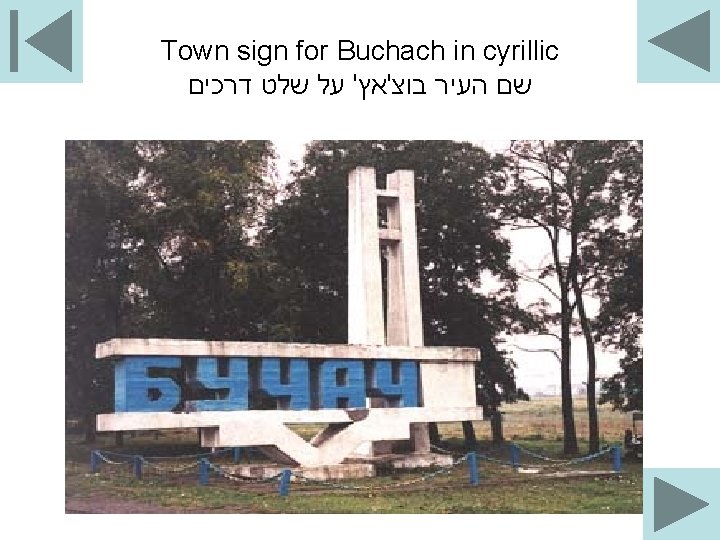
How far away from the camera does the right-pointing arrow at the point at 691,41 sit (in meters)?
12.5

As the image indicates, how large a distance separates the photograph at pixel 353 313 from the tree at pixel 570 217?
5 centimetres

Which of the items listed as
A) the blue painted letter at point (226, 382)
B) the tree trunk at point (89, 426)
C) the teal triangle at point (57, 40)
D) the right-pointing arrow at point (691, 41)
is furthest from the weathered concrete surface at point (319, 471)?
the right-pointing arrow at point (691, 41)

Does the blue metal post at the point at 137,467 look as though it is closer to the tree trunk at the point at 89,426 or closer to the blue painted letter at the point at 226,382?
the blue painted letter at the point at 226,382

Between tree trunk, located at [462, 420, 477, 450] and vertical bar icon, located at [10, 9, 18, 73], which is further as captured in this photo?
tree trunk, located at [462, 420, 477, 450]

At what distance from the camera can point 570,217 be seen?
23281mm

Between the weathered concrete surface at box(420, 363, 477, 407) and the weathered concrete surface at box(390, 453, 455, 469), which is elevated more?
the weathered concrete surface at box(420, 363, 477, 407)

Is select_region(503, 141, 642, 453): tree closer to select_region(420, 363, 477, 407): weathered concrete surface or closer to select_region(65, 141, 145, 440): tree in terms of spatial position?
select_region(420, 363, 477, 407): weathered concrete surface

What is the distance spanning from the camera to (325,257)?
81.2ft

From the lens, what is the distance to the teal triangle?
12.5 meters

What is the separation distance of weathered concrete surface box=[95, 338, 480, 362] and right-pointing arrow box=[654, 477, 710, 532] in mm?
6498

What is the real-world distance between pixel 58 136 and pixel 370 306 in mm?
7421

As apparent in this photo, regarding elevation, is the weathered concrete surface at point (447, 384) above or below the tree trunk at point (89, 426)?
above

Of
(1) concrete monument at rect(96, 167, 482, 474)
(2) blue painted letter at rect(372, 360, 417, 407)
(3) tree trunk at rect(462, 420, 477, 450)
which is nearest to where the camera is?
(1) concrete monument at rect(96, 167, 482, 474)

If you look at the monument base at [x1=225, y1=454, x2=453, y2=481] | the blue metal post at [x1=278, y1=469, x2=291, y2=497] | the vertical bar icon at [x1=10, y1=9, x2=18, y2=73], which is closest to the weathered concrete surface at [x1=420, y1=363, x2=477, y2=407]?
the monument base at [x1=225, y1=454, x2=453, y2=481]
